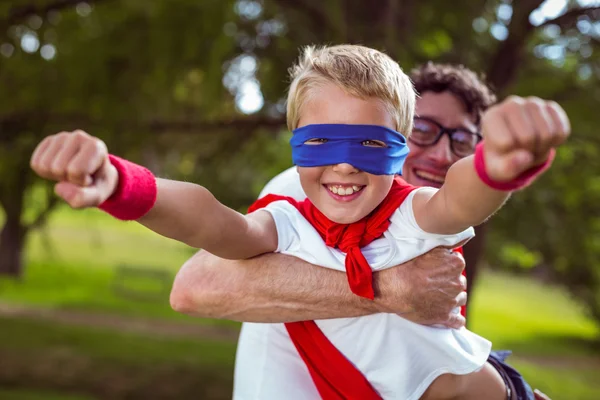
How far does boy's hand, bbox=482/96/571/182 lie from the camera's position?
122 centimetres

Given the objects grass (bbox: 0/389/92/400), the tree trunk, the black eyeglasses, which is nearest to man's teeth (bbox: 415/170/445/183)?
the black eyeglasses

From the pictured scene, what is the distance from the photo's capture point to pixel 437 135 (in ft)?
8.03

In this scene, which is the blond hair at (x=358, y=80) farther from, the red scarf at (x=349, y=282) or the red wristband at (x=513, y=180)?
the red wristband at (x=513, y=180)

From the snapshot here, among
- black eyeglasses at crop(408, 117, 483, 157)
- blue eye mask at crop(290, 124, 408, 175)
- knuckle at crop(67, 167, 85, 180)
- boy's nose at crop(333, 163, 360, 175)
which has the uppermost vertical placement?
black eyeglasses at crop(408, 117, 483, 157)

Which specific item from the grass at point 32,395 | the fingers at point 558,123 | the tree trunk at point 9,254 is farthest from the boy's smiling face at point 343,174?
the tree trunk at point 9,254

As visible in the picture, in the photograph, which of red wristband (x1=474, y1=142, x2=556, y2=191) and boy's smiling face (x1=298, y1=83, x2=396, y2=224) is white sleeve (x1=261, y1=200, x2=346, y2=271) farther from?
red wristband (x1=474, y1=142, x2=556, y2=191)

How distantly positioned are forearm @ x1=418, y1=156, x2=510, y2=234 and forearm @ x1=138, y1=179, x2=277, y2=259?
487 mm

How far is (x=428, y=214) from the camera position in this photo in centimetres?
A: 166

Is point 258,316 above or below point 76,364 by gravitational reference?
above

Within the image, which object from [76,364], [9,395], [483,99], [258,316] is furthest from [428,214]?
[76,364]

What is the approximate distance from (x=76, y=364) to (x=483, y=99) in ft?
27.6

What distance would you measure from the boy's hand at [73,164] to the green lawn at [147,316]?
363 cm

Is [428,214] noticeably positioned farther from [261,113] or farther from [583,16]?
[261,113]

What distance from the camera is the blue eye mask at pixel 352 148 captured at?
1.71 metres
